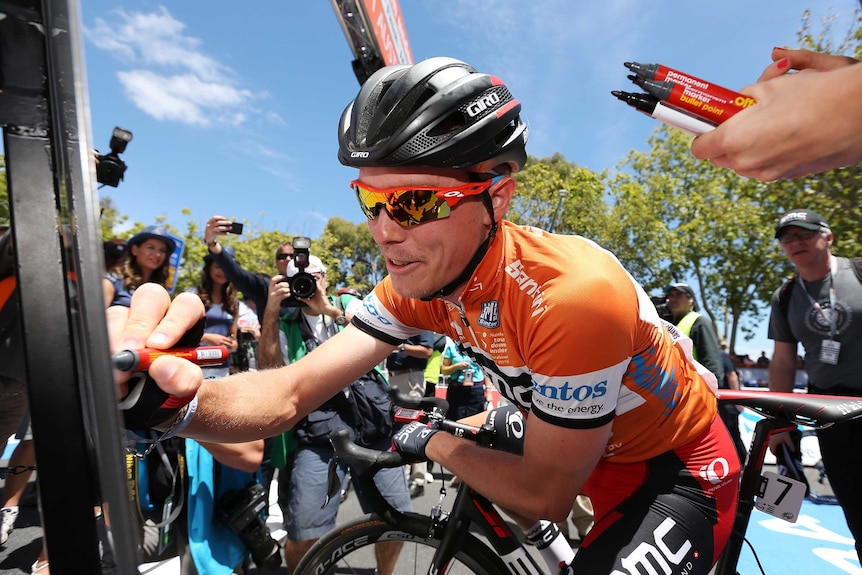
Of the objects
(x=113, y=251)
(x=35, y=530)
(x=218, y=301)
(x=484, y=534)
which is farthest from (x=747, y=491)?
(x=113, y=251)

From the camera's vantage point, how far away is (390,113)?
1.72 metres

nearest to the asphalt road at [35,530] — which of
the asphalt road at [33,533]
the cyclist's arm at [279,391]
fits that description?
the asphalt road at [33,533]

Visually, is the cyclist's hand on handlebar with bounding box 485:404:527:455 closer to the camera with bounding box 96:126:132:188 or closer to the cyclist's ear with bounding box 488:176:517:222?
the cyclist's ear with bounding box 488:176:517:222

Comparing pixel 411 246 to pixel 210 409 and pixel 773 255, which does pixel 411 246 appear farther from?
pixel 773 255

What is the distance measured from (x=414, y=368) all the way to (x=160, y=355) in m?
5.11

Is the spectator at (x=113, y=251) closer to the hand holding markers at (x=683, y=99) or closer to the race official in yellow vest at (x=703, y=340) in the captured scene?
the hand holding markers at (x=683, y=99)

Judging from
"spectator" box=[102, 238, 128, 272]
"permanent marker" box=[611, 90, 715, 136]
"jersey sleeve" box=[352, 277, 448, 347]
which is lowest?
"jersey sleeve" box=[352, 277, 448, 347]

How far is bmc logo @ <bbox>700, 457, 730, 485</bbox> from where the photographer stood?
5.97 ft

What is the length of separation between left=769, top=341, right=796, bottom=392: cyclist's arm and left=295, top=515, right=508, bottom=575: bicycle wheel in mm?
2933

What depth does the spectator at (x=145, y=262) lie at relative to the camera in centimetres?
374

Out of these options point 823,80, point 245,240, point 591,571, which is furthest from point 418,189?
point 245,240

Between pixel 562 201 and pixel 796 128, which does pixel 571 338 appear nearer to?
pixel 796 128

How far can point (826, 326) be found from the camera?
10.7 ft

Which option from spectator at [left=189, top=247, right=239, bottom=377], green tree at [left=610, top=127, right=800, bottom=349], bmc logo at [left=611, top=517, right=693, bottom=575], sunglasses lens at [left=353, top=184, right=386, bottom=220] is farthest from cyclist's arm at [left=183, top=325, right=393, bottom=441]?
green tree at [left=610, top=127, right=800, bottom=349]
